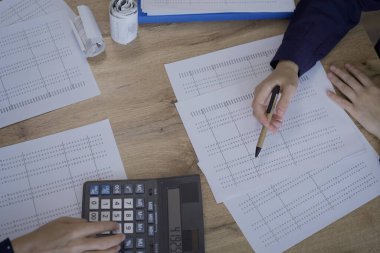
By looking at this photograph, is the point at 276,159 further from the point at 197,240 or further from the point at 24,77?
the point at 24,77

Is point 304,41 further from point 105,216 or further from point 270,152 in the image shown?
point 105,216

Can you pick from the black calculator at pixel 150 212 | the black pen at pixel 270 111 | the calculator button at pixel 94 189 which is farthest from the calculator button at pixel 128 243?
the black pen at pixel 270 111

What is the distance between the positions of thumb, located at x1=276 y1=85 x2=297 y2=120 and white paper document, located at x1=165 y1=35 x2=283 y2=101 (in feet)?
0.23

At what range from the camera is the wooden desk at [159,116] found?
694 mm

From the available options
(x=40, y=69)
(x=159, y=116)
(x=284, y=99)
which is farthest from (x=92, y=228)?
(x=284, y=99)

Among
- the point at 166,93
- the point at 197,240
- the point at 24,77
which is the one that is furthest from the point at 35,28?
the point at 197,240

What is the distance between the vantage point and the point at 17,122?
0.71 metres

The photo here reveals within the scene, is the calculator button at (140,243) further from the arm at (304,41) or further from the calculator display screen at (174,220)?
the arm at (304,41)

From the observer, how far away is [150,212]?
0.66m

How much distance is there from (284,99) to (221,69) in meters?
0.16

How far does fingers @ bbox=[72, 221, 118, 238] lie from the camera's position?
60 centimetres

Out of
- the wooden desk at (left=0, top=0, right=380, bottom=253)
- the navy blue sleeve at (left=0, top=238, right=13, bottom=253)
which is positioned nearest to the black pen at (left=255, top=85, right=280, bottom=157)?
the wooden desk at (left=0, top=0, right=380, bottom=253)

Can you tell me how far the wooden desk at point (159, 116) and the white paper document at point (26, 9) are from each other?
33 mm

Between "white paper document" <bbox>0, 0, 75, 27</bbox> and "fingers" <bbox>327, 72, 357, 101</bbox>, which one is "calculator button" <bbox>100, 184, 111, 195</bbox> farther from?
"fingers" <bbox>327, 72, 357, 101</bbox>
